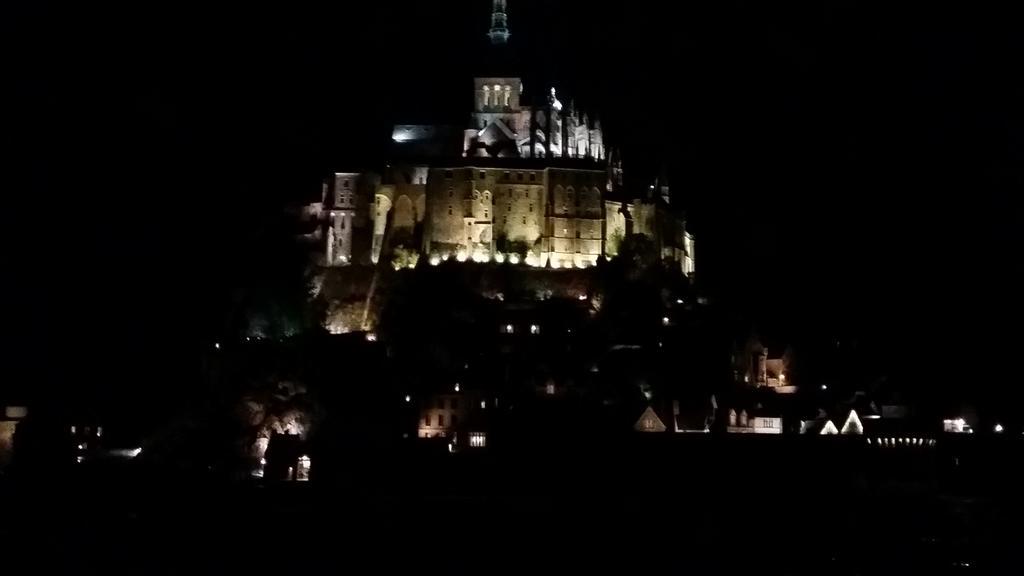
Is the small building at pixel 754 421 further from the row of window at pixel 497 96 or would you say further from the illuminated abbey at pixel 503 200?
the row of window at pixel 497 96

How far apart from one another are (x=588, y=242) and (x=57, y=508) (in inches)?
1273

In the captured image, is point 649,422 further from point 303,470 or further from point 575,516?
point 303,470

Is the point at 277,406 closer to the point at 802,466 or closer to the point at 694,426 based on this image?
→ the point at 694,426

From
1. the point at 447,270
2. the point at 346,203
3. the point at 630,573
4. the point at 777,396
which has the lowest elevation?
the point at 630,573

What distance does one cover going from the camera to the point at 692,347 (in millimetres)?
56438

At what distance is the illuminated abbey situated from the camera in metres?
63.2

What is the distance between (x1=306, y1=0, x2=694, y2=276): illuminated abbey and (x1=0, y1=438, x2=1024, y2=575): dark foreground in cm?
2193

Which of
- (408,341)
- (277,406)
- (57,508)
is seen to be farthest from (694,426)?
(57,508)

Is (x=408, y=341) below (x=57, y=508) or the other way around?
the other way around

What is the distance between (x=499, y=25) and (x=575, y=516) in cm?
4790

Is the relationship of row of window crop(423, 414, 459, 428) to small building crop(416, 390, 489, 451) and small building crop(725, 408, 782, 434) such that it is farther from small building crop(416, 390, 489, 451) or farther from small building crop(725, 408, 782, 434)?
small building crop(725, 408, 782, 434)

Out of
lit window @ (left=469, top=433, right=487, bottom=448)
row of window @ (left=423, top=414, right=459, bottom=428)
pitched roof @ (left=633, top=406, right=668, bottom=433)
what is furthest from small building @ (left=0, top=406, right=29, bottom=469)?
pitched roof @ (left=633, top=406, right=668, bottom=433)

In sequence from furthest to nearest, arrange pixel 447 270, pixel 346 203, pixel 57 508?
pixel 346 203, pixel 447 270, pixel 57 508

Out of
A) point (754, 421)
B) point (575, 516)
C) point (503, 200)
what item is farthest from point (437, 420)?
point (503, 200)
